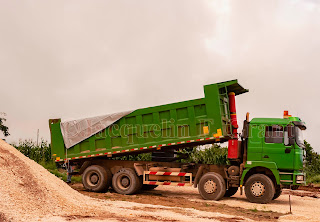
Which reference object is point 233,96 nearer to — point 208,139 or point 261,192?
point 208,139

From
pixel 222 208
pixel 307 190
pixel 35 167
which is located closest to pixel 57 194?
pixel 35 167

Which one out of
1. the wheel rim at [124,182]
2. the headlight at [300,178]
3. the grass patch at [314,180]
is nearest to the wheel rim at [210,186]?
the headlight at [300,178]

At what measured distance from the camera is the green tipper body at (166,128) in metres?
14.2

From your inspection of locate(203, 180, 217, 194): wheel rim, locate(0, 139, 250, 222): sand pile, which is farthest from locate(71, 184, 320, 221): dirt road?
locate(203, 180, 217, 194): wheel rim

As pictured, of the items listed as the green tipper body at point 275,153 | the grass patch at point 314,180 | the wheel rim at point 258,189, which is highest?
the green tipper body at point 275,153

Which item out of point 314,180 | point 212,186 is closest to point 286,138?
point 212,186

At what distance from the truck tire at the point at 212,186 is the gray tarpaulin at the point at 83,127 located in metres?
3.84

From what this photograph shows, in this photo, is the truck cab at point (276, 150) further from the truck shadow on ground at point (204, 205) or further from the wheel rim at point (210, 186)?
the truck shadow on ground at point (204, 205)

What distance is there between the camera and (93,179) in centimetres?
1656

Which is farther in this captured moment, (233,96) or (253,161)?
(233,96)

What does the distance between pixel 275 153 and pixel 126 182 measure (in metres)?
5.72

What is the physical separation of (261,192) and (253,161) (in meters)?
1.05

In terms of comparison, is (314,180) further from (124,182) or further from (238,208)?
(124,182)

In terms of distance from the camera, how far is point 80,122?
16.5m
